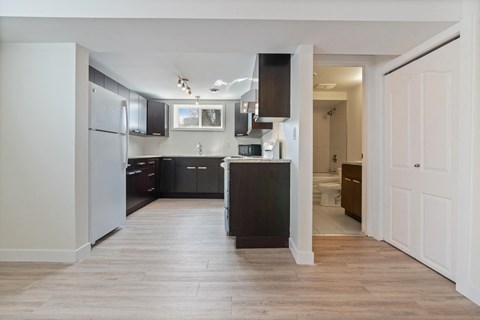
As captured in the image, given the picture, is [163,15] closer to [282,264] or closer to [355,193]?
[282,264]

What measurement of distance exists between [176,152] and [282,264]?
4.43 m

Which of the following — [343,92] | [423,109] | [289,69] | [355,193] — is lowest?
[355,193]

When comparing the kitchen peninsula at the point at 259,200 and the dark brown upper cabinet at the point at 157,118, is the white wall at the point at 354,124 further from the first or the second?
the dark brown upper cabinet at the point at 157,118

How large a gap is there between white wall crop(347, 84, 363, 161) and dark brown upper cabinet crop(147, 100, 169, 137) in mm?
3926

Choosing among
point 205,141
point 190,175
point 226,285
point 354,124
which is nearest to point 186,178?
point 190,175

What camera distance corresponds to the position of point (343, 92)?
5.68 meters

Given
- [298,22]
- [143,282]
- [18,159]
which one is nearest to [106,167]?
[18,159]

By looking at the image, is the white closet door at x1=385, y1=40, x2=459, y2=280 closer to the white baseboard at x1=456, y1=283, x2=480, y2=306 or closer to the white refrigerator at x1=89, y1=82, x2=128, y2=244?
the white baseboard at x1=456, y1=283, x2=480, y2=306

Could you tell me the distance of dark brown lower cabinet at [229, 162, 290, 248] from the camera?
281cm

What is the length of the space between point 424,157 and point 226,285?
203 centimetres

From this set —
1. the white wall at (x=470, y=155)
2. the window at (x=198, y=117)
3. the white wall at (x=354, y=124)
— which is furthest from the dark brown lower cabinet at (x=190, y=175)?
the white wall at (x=470, y=155)

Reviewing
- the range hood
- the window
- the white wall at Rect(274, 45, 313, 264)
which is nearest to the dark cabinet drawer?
the window

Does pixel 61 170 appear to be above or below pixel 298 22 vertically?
below

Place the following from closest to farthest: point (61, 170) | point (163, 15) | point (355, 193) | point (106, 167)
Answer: point (163, 15)
point (61, 170)
point (106, 167)
point (355, 193)
